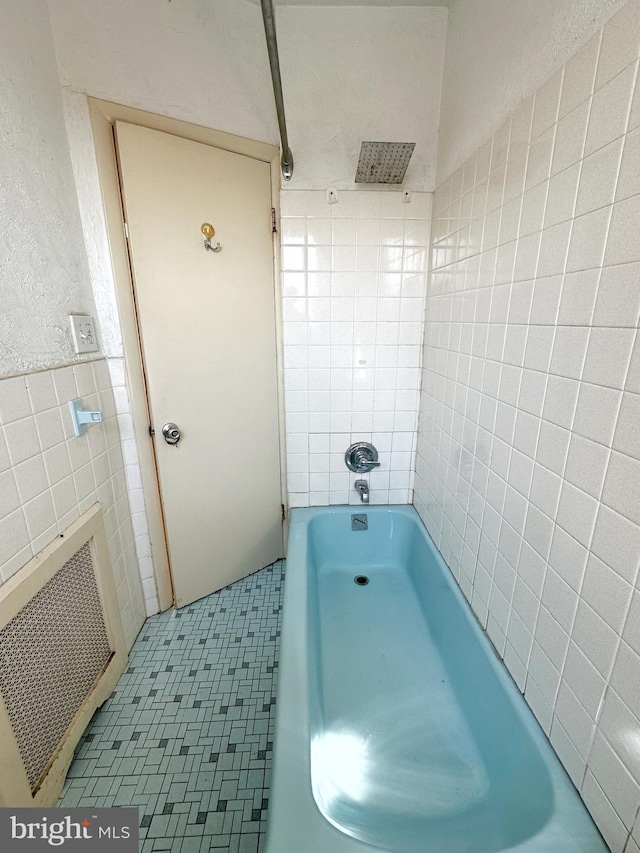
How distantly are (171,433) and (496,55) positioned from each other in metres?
1.69

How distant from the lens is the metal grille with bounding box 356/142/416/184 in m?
1.26

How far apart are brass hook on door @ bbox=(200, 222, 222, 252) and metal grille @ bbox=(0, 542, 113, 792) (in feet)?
4.00

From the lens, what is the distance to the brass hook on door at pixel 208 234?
1423mm

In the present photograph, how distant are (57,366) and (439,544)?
156 cm

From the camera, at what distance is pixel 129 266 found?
1349 millimetres

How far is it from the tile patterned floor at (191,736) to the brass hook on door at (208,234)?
166cm

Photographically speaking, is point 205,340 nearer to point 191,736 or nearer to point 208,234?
point 208,234

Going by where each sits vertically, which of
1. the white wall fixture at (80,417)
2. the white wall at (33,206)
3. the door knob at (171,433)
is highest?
the white wall at (33,206)

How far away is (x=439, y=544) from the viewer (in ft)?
4.96

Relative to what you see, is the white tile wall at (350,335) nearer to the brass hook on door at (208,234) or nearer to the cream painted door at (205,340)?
the cream painted door at (205,340)

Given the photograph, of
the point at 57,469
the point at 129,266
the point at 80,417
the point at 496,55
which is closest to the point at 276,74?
the point at 496,55

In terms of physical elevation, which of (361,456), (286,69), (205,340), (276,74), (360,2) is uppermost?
(360,2)

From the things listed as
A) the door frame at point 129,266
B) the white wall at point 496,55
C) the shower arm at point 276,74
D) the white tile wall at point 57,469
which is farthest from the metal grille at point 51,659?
the white wall at point 496,55

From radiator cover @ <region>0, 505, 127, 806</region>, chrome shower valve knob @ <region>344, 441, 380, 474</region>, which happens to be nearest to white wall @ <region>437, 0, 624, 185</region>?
chrome shower valve knob @ <region>344, 441, 380, 474</region>
